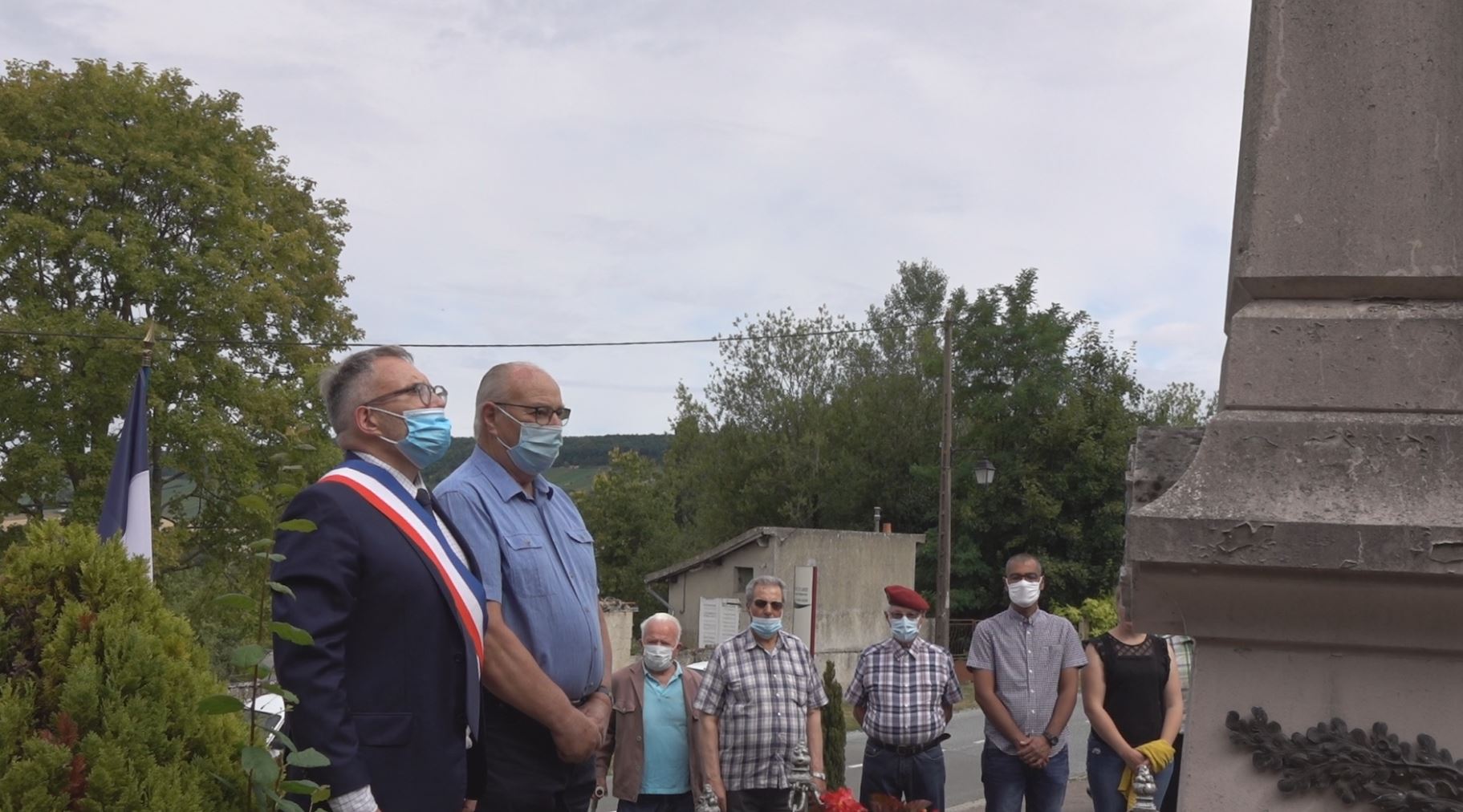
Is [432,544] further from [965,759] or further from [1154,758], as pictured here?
[965,759]

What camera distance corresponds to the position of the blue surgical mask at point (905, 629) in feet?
27.7

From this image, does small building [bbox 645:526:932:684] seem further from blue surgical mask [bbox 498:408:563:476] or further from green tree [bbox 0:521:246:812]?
green tree [bbox 0:521:246:812]

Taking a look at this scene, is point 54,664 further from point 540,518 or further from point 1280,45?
point 1280,45

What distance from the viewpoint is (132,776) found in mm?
2680

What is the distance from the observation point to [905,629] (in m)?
8.46

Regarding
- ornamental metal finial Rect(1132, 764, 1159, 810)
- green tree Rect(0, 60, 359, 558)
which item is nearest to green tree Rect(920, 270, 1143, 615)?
green tree Rect(0, 60, 359, 558)

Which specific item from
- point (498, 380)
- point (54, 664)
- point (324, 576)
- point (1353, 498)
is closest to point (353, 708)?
point (324, 576)

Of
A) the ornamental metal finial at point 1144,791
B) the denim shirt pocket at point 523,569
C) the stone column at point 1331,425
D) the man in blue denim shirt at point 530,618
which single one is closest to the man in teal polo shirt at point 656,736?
the man in blue denim shirt at point 530,618

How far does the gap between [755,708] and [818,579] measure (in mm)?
26381

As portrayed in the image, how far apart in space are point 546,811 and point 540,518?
86cm

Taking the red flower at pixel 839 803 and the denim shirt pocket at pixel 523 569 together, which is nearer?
the denim shirt pocket at pixel 523 569

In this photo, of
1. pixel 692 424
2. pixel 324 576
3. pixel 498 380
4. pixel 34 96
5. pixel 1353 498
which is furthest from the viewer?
pixel 692 424

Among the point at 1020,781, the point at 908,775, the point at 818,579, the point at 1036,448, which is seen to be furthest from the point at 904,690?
the point at 1036,448

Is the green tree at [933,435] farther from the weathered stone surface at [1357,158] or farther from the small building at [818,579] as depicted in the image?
the weathered stone surface at [1357,158]
